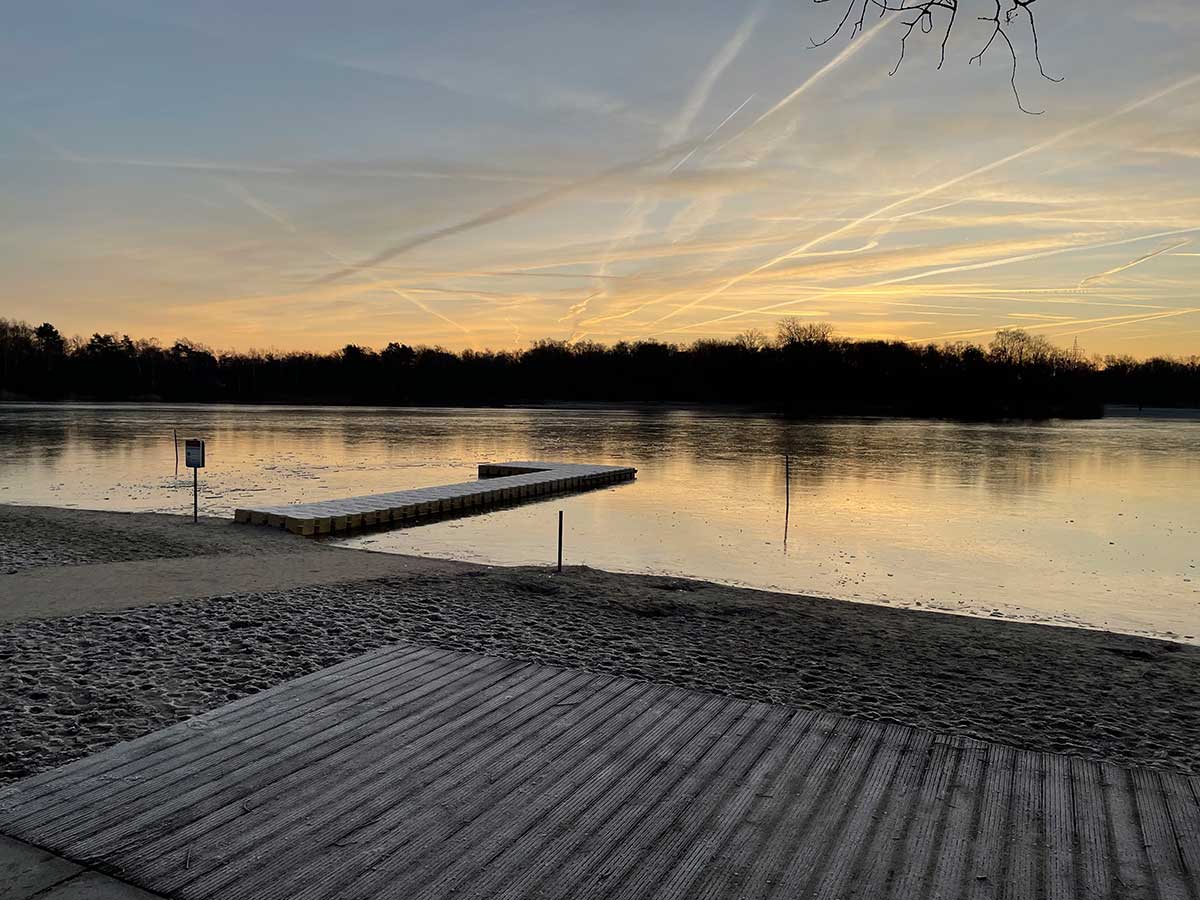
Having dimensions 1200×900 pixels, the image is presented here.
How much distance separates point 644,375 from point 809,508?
8253 cm

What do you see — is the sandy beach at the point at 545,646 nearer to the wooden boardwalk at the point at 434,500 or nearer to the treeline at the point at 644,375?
the wooden boardwalk at the point at 434,500

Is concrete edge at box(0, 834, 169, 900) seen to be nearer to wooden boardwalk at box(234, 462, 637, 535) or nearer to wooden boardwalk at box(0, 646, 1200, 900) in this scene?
wooden boardwalk at box(0, 646, 1200, 900)

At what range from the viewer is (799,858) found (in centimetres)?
259

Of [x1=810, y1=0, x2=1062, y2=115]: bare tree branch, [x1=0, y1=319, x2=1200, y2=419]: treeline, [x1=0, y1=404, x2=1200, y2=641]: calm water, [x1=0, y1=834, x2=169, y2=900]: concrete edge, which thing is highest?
[x1=0, y1=319, x2=1200, y2=419]: treeline

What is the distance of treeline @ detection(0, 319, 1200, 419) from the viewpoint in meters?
83.9

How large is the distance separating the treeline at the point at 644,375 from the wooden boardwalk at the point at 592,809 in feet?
257

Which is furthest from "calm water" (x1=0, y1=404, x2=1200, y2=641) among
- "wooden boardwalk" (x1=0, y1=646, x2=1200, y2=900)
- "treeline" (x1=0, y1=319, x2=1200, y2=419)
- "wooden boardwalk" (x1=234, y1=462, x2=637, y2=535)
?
"treeline" (x1=0, y1=319, x2=1200, y2=419)

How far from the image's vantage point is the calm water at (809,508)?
31.2ft

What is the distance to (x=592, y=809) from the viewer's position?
9.44 ft

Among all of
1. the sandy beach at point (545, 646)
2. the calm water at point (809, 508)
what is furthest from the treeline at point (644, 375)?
the sandy beach at point (545, 646)

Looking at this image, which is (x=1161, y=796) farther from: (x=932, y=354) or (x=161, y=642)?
(x=932, y=354)

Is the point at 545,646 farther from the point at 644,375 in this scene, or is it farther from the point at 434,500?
the point at 644,375

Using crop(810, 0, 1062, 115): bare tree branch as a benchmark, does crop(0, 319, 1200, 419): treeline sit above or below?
above

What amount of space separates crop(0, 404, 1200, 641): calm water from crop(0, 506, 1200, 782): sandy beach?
211 centimetres
